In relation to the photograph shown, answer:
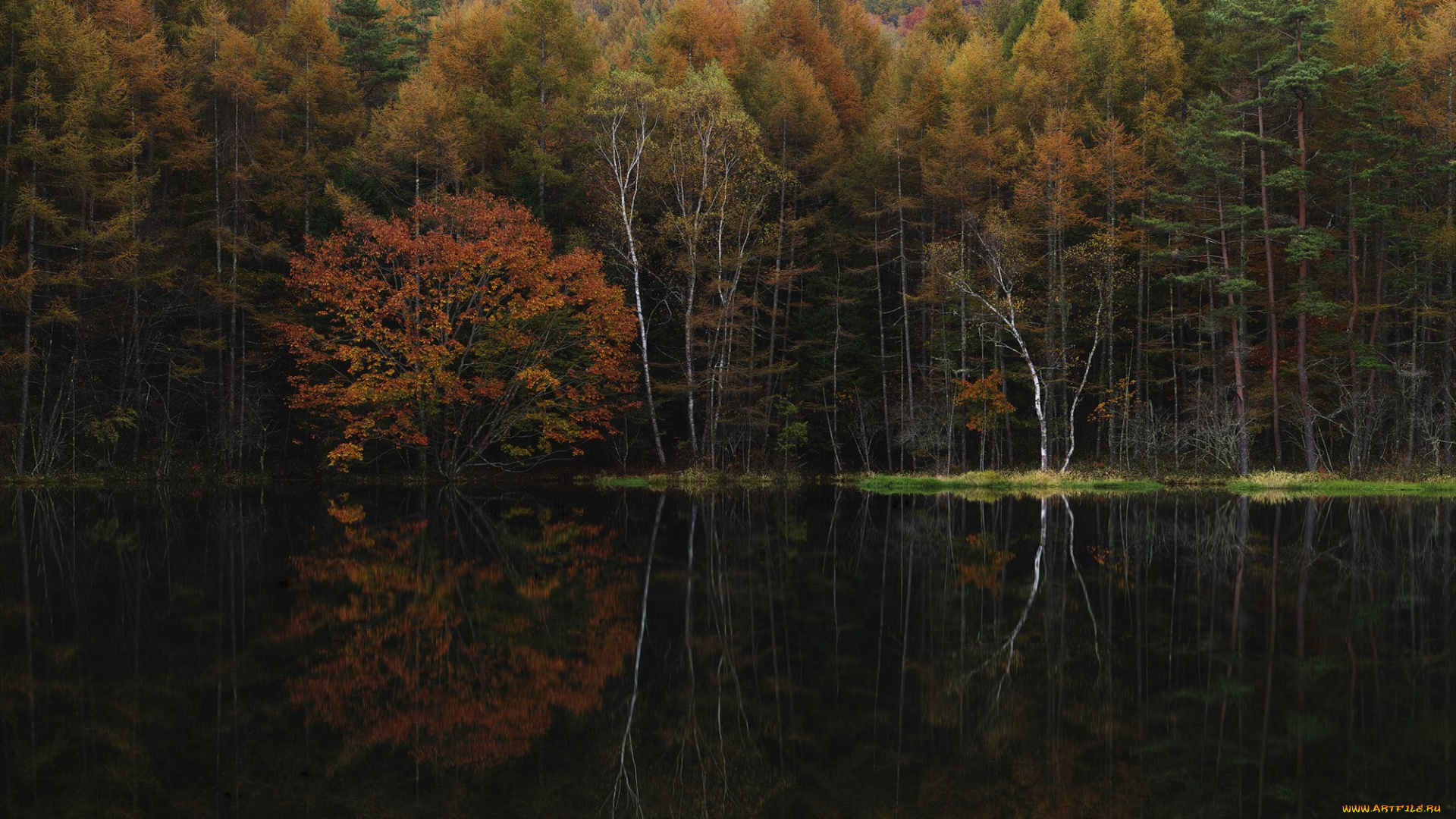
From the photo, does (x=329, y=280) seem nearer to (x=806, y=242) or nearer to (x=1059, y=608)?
(x=806, y=242)

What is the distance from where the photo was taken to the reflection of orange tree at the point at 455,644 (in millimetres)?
7172

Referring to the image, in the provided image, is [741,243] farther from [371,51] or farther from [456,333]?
[371,51]

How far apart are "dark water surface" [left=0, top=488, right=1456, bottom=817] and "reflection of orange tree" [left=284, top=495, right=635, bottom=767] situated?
47 millimetres

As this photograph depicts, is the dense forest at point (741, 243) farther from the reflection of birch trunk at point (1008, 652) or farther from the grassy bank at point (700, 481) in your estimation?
the reflection of birch trunk at point (1008, 652)

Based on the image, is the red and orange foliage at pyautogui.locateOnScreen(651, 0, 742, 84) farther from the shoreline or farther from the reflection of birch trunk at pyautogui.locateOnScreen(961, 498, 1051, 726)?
the reflection of birch trunk at pyautogui.locateOnScreen(961, 498, 1051, 726)

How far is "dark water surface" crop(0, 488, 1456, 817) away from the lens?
6047 mm

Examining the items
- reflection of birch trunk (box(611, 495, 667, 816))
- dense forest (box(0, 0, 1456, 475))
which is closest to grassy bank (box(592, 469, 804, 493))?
dense forest (box(0, 0, 1456, 475))

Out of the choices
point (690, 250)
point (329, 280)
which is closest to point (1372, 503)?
point (690, 250)

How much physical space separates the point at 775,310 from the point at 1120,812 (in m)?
33.0

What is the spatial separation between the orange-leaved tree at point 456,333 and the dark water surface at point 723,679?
54.6 feet

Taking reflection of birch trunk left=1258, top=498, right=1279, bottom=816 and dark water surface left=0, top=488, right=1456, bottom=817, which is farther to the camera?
reflection of birch trunk left=1258, top=498, right=1279, bottom=816

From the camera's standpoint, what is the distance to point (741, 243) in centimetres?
3628

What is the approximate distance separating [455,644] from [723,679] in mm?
2699

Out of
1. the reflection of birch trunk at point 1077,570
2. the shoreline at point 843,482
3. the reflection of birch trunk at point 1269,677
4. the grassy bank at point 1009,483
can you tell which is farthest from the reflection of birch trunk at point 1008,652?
the shoreline at point 843,482
